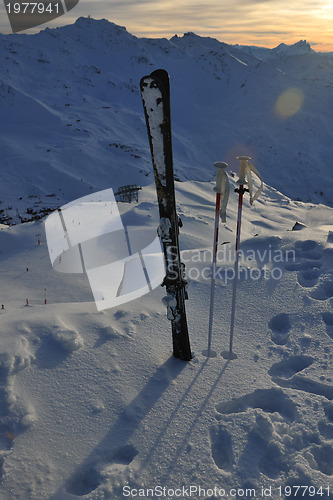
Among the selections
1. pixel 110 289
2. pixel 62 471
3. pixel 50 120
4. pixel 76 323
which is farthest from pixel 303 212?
pixel 50 120

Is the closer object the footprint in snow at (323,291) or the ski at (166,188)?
the ski at (166,188)

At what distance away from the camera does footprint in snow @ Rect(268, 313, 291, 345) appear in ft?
17.7

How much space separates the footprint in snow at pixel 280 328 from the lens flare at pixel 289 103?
52701 millimetres

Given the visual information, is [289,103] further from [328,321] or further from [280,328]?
[280,328]

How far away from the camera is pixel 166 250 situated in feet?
14.4

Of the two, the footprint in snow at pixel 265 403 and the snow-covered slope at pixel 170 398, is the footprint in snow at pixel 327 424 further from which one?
the footprint in snow at pixel 265 403

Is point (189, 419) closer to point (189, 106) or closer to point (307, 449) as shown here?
point (307, 449)

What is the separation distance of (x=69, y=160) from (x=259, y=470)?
29.7 m

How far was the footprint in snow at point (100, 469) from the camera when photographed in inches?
134

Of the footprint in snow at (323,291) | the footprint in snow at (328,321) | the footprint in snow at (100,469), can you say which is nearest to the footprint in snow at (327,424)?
the footprint in snow at (328,321)

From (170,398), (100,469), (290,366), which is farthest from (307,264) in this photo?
(100,469)

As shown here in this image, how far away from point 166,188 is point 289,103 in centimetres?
5836

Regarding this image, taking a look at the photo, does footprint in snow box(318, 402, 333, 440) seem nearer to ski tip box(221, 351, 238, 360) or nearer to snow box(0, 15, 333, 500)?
snow box(0, 15, 333, 500)
